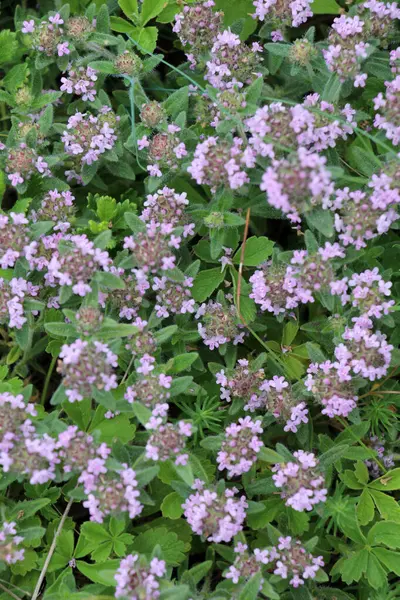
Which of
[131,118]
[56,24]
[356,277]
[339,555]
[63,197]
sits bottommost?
[339,555]

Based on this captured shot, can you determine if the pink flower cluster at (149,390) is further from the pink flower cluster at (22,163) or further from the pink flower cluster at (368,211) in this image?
the pink flower cluster at (22,163)

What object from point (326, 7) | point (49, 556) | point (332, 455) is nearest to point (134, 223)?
point (332, 455)

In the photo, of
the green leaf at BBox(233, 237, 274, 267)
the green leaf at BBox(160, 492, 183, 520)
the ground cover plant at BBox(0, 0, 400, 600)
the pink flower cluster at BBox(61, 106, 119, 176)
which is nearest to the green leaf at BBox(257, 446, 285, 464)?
the ground cover plant at BBox(0, 0, 400, 600)

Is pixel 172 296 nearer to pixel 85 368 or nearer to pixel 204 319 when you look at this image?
pixel 204 319

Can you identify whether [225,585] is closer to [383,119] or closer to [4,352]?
[4,352]

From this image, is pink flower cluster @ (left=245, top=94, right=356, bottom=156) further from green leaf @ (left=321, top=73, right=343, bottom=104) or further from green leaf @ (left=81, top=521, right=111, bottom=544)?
green leaf @ (left=81, top=521, right=111, bottom=544)

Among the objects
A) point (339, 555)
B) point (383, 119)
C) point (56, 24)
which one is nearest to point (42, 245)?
point (56, 24)
